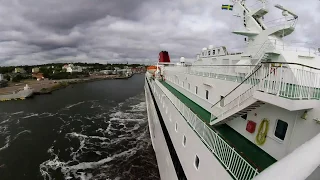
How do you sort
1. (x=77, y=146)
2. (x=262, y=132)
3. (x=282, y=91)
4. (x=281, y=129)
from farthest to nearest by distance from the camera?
(x=77, y=146) → (x=262, y=132) → (x=281, y=129) → (x=282, y=91)

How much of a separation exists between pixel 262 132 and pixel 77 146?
2072 centimetres

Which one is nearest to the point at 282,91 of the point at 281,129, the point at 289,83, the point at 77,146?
the point at 289,83

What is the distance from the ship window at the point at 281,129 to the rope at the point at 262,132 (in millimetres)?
361

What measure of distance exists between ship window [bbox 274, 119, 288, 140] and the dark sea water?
11.4m

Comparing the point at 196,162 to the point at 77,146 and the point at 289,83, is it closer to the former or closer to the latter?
the point at 289,83

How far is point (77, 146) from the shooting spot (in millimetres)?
21547

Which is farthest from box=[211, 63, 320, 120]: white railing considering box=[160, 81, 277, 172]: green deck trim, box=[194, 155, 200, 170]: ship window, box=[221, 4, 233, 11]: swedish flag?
box=[221, 4, 233, 11]: swedish flag

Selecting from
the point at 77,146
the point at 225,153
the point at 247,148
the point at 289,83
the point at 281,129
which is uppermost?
the point at 289,83

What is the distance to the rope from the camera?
6.55 meters

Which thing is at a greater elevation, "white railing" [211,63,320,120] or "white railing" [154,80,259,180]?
"white railing" [211,63,320,120]

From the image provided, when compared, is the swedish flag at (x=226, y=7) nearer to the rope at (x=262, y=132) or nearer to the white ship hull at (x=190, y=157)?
the white ship hull at (x=190, y=157)

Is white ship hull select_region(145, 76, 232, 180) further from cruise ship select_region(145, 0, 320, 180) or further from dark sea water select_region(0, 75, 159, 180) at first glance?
dark sea water select_region(0, 75, 159, 180)

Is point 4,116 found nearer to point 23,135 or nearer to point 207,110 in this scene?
point 23,135

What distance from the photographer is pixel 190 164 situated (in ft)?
24.9
